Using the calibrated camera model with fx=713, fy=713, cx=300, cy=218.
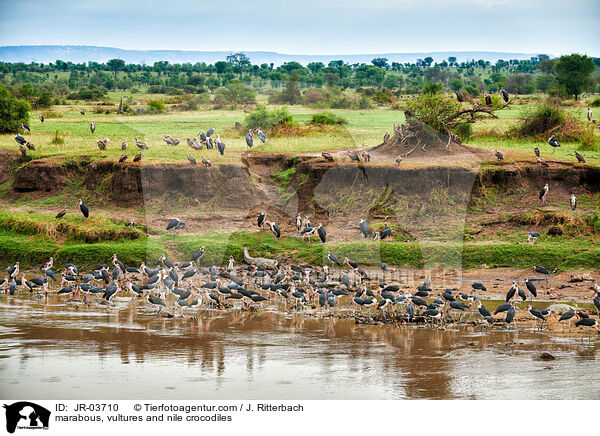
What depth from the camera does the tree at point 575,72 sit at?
1510 inches

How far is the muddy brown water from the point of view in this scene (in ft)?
29.5

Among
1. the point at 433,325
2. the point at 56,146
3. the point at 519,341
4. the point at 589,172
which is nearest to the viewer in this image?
the point at 519,341

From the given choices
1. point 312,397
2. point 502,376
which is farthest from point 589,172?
point 312,397

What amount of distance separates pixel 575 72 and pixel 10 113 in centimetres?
2908

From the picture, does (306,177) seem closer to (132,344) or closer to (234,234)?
(234,234)

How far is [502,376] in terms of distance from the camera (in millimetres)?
9398

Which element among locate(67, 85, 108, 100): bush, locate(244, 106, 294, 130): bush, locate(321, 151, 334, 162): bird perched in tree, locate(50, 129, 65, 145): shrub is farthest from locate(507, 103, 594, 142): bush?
locate(67, 85, 108, 100): bush

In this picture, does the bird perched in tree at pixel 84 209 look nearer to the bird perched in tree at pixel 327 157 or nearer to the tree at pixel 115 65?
the bird perched in tree at pixel 327 157

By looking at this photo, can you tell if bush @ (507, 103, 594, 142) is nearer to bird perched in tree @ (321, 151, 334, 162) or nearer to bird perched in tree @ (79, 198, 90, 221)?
bird perched in tree @ (321, 151, 334, 162)

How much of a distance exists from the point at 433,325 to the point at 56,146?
14933 mm

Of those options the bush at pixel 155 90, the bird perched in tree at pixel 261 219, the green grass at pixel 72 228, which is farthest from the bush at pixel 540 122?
the bush at pixel 155 90

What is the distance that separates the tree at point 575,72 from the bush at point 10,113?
2802 centimetres
